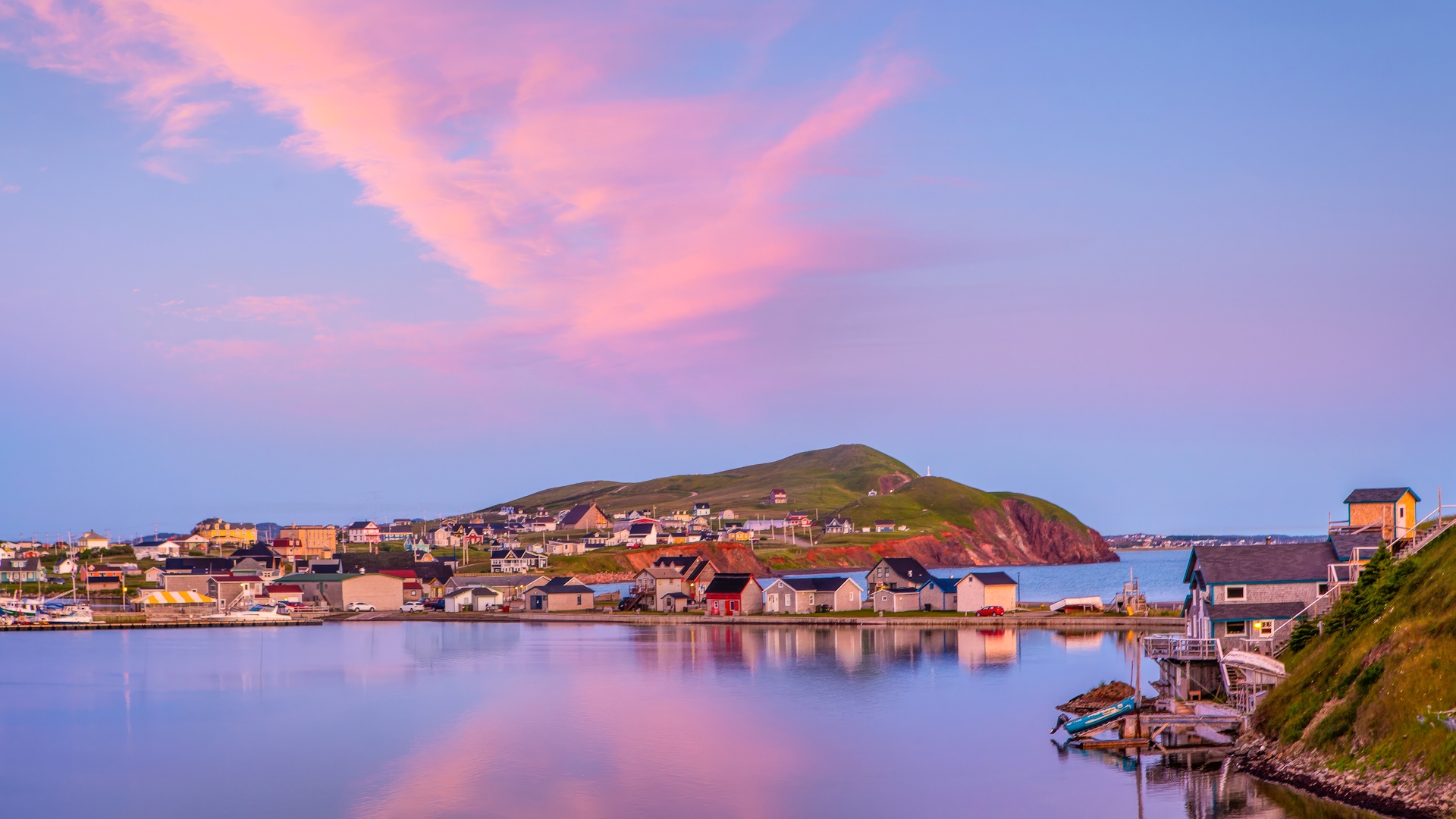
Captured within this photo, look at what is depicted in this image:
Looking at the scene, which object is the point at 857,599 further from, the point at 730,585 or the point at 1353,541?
the point at 1353,541

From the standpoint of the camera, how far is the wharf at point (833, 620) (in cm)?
8269

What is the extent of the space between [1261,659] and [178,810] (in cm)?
3241

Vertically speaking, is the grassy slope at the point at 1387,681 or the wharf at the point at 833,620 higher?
the grassy slope at the point at 1387,681

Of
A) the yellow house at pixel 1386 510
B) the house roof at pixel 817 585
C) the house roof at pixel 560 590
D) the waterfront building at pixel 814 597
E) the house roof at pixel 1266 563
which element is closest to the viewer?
the house roof at pixel 1266 563

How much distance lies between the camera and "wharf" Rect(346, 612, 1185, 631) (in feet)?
271

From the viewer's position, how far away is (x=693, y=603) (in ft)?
351

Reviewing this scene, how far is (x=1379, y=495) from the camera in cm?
4734

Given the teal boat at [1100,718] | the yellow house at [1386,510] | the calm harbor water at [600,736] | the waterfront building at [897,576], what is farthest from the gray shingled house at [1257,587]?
the waterfront building at [897,576]

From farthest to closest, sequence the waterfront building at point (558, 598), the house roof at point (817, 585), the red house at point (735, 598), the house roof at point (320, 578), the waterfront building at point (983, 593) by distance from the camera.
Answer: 1. the house roof at point (320, 578)
2. the waterfront building at point (558, 598)
3. the red house at point (735, 598)
4. the house roof at point (817, 585)
5. the waterfront building at point (983, 593)

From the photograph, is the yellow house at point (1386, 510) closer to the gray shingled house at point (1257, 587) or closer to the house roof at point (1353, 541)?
the house roof at point (1353, 541)

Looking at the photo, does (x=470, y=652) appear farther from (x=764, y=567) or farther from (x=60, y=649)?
(x=764, y=567)

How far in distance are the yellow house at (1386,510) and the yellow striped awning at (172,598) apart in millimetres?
109768

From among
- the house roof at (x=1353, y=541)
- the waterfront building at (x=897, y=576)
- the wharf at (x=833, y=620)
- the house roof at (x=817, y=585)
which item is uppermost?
the house roof at (x=1353, y=541)

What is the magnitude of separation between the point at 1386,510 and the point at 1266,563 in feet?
20.9
